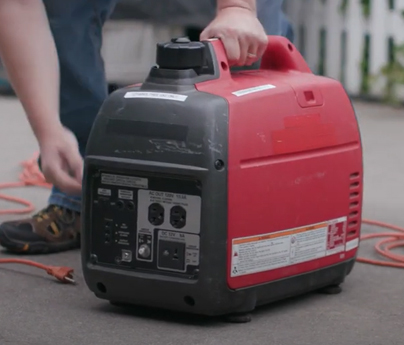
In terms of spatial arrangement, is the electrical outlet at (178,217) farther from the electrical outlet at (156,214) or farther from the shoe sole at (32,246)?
the shoe sole at (32,246)

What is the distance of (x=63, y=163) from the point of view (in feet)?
5.65

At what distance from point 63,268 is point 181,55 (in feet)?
1.93

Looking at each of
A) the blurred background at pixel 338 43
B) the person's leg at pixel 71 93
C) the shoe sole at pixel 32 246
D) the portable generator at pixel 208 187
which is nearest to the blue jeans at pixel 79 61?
the person's leg at pixel 71 93

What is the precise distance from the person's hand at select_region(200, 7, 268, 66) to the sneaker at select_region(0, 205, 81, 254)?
2.27 feet

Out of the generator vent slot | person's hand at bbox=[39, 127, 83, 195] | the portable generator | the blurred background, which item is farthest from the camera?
the blurred background

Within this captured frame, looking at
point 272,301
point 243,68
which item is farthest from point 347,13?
point 272,301

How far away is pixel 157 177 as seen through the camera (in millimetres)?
1857

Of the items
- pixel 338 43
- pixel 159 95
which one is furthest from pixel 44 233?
pixel 338 43

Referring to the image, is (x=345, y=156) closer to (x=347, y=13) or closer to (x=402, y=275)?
(x=402, y=275)

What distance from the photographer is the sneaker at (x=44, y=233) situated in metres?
2.43

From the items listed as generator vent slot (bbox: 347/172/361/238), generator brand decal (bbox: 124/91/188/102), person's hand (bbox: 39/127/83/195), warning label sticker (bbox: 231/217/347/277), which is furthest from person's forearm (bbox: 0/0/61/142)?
generator vent slot (bbox: 347/172/361/238)

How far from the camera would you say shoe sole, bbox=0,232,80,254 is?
2.42 m

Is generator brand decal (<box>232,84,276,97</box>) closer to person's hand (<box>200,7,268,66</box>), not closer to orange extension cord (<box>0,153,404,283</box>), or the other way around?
person's hand (<box>200,7,268,66</box>)

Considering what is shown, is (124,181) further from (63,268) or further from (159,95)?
(63,268)
